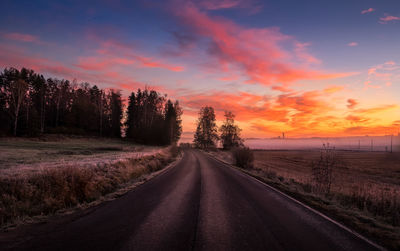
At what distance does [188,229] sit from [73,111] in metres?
65.0

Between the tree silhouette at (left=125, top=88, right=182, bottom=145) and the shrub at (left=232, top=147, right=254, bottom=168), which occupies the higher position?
the tree silhouette at (left=125, top=88, right=182, bottom=145)

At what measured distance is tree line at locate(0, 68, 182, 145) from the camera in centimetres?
4559

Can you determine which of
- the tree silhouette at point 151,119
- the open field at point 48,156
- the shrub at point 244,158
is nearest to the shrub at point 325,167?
the shrub at point 244,158

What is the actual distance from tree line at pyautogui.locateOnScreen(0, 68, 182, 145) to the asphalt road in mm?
51049

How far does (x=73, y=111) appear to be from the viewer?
2288 inches

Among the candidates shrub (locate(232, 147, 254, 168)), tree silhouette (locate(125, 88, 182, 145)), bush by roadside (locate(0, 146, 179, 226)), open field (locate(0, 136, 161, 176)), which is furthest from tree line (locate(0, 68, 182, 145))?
bush by roadside (locate(0, 146, 179, 226))

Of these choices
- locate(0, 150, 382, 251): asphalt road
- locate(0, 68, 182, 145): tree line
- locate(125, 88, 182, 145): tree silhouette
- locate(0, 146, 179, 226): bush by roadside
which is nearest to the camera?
locate(0, 150, 382, 251): asphalt road

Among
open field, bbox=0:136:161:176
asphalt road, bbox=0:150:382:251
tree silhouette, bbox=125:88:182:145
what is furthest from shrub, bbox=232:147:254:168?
tree silhouette, bbox=125:88:182:145

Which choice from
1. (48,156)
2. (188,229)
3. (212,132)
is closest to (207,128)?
(212,132)

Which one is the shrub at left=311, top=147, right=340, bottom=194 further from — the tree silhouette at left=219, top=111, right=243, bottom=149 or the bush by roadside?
the tree silhouette at left=219, top=111, right=243, bottom=149

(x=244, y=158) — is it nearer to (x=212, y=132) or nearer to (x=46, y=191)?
(x=46, y=191)

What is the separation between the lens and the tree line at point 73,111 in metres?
45.6

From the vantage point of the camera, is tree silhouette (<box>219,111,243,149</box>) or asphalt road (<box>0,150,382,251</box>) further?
tree silhouette (<box>219,111,243,149</box>)

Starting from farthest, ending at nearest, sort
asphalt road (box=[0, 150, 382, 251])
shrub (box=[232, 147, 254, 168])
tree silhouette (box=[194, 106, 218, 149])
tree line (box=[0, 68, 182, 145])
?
1. tree silhouette (box=[194, 106, 218, 149])
2. tree line (box=[0, 68, 182, 145])
3. shrub (box=[232, 147, 254, 168])
4. asphalt road (box=[0, 150, 382, 251])
